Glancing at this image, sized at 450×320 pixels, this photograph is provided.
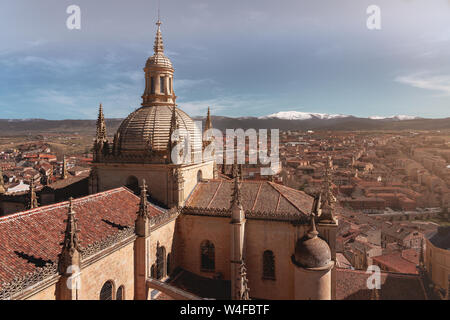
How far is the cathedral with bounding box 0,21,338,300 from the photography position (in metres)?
11.7

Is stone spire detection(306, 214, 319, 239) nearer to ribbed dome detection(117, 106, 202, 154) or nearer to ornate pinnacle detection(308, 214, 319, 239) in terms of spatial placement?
ornate pinnacle detection(308, 214, 319, 239)

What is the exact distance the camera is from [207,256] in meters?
20.9

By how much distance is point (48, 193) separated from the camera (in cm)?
2792

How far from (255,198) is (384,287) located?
41.5 feet

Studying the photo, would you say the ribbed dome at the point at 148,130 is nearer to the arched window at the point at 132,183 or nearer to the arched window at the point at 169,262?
the arched window at the point at 132,183

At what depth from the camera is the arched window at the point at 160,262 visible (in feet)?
60.2

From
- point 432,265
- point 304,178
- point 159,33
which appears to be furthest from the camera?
point 304,178

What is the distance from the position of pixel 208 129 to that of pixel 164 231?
1390cm

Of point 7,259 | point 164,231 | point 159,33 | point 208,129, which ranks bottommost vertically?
point 164,231

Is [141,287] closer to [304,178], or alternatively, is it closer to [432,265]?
[432,265]

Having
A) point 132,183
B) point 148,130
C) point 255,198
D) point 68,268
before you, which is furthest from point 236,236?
point 148,130

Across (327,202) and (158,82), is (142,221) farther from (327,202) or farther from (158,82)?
(158,82)

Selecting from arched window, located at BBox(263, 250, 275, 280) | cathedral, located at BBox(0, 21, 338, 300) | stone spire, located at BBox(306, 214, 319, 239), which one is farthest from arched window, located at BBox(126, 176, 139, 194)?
stone spire, located at BBox(306, 214, 319, 239)
